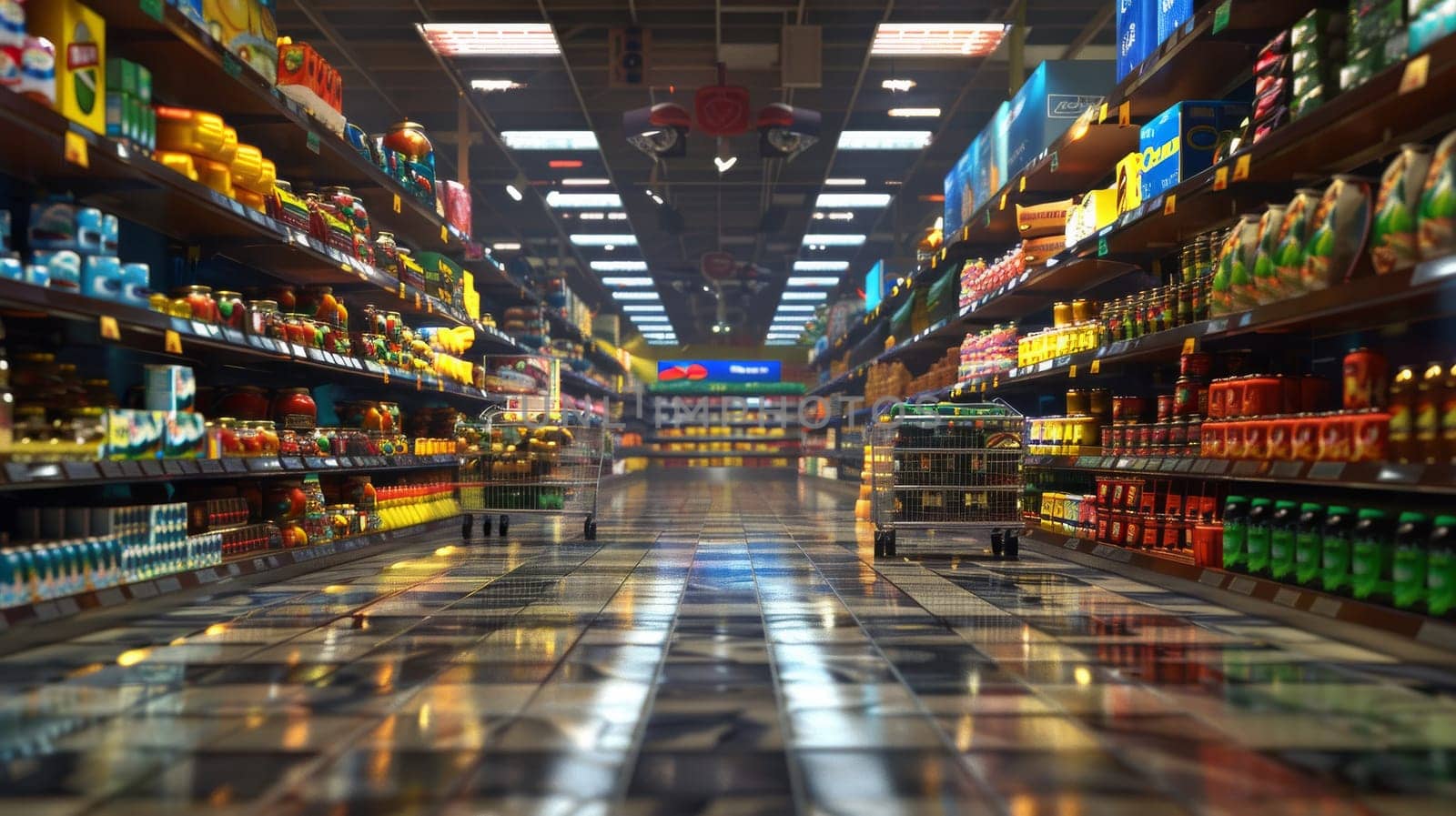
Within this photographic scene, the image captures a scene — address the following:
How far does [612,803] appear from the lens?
1.81 metres

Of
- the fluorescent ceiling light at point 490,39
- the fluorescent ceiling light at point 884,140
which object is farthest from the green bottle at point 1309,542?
the fluorescent ceiling light at point 884,140

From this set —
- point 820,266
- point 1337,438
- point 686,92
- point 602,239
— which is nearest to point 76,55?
point 1337,438

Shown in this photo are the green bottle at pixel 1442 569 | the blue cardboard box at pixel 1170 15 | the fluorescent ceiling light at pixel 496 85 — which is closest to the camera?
the green bottle at pixel 1442 569

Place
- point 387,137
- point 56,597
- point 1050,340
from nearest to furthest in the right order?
point 56,597 → point 1050,340 → point 387,137

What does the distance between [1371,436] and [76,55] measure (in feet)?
13.2

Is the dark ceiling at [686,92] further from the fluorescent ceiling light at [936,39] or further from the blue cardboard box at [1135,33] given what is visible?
the blue cardboard box at [1135,33]

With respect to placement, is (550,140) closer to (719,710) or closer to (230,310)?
(230,310)

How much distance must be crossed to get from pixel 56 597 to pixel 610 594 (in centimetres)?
191

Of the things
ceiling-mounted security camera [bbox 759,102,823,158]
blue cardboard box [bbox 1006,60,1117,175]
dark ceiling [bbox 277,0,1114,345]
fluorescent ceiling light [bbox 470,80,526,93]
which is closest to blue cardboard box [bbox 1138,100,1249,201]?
blue cardboard box [bbox 1006,60,1117,175]

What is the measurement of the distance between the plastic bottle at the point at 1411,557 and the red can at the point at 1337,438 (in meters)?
0.29

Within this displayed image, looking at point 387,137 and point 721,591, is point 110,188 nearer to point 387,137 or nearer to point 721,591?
point 721,591

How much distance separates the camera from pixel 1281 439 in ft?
12.3

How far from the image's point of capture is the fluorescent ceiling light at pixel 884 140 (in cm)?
1228

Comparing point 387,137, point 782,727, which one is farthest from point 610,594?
point 387,137
